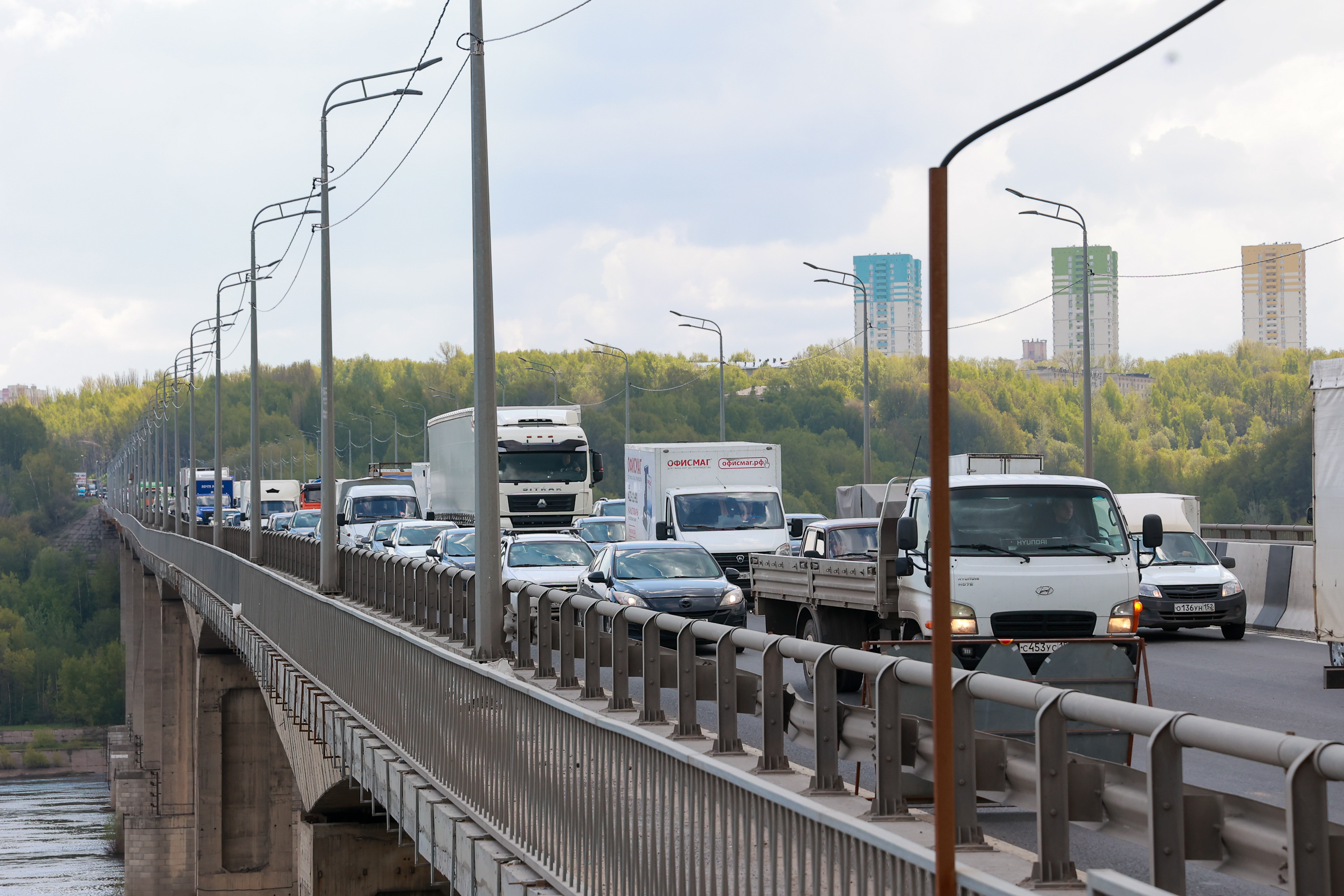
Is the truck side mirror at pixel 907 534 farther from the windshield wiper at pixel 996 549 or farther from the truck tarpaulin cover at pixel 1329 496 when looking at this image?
the truck tarpaulin cover at pixel 1329 496

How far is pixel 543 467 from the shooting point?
139ft

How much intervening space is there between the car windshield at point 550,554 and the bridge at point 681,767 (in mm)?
2875

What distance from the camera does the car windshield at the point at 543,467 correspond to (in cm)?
4188

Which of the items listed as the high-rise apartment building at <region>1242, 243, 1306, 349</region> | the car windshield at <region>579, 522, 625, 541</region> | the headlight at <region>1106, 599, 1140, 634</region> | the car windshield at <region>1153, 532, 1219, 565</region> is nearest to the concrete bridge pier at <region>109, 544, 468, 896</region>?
the headlight at <region>1106, 599, 1140, 634</region>

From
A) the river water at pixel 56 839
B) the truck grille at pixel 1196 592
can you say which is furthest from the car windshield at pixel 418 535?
the river water at pixel 56 839

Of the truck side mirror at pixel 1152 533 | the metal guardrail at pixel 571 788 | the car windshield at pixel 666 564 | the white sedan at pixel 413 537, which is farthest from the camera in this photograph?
the white sedan at pixel 413 537

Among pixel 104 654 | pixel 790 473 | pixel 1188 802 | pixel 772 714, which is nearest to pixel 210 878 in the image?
pixel 772 714

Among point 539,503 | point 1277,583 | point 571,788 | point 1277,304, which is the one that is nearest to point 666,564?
point 1277,583

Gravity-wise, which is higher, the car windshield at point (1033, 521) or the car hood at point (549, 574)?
the car windshield at point (1033, 521)

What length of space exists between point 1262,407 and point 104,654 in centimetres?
9232

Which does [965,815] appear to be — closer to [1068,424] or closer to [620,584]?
[620,584]

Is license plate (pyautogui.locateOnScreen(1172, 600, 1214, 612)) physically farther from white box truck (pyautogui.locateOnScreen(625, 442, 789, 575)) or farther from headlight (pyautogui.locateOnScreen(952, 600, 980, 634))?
headlight (pyautogui.locateOnScreen(952, 600, 980, 634))

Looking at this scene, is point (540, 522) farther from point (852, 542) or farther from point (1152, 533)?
point (1152, 533)

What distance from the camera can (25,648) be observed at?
13738 cm
